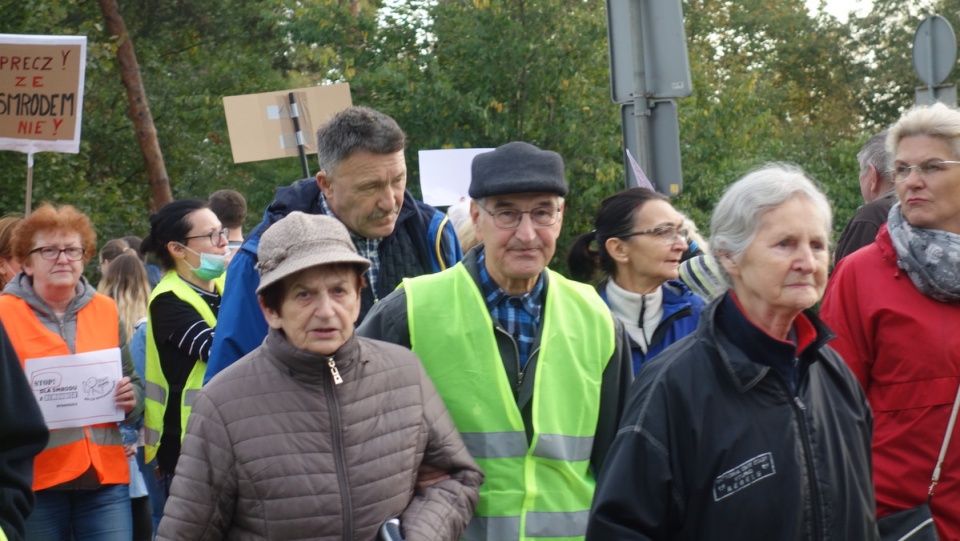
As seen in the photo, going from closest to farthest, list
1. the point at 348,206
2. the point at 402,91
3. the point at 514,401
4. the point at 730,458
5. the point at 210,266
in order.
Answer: the point at 730,458
the point at 514,401
the point at 348,206
the point at 210,266
the point at 402,91

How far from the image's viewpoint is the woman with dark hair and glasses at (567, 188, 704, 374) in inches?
203

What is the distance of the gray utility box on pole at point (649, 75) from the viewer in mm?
7629

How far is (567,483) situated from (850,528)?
91cm

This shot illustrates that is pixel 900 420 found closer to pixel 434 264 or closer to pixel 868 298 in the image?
pixel 868 298

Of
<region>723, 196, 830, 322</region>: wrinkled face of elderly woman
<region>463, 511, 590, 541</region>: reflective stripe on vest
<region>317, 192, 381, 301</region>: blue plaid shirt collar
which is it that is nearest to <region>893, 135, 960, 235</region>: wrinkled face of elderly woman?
<region>723, 196, 830, 322</region>: wrinkled face of elderly woman

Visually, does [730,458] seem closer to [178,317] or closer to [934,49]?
[178,317]

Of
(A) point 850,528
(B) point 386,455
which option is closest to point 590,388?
(B) point 386,455

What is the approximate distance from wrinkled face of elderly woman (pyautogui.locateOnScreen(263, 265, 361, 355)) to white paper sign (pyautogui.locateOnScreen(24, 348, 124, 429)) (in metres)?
2.95

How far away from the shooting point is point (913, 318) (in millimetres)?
4340

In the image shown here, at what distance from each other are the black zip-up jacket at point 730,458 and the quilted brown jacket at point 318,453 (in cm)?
71

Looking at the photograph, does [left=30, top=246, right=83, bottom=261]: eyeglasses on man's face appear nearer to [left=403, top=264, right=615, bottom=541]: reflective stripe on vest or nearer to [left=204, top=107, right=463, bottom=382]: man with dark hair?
[left=204, top=107, right=463, bottom=382]: man with dark hair

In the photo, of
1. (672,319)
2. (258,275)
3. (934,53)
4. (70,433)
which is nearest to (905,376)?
(672,319)

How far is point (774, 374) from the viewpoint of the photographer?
10.8 feet

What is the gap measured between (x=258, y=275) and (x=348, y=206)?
398 mm
